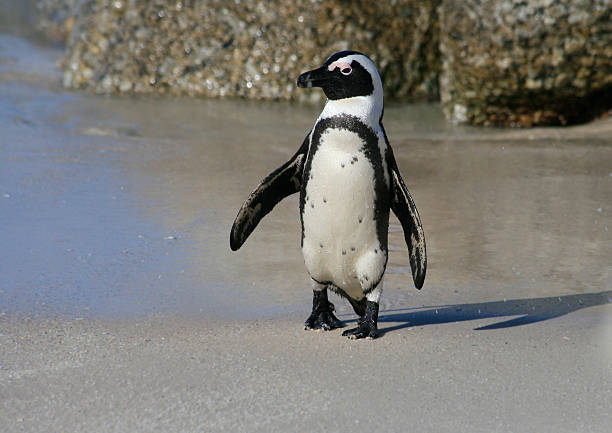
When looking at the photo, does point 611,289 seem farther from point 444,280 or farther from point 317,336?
point 317,336

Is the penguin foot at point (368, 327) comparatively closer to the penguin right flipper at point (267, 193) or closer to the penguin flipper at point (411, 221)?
the penguin flipper at point (411, 221)

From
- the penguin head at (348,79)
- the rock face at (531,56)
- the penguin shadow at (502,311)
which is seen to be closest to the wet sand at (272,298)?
the penguin shadow at (502,311)

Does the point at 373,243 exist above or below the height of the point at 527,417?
above

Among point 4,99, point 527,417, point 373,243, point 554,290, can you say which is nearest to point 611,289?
point 554,290

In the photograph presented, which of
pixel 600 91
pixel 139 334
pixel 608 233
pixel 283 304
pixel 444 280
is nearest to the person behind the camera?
pixel 139 334

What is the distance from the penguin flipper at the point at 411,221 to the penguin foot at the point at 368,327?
17 cm

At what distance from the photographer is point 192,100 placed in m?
8.27

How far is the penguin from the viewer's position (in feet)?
10.1

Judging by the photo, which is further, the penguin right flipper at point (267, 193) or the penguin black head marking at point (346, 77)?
the penguin right flipper at point (267, 193)

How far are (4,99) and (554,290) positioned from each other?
5.96 meters

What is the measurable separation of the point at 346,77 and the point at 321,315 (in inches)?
31.8

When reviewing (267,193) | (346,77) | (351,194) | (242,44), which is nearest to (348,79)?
(346,77)

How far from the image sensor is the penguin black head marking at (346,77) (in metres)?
3.07

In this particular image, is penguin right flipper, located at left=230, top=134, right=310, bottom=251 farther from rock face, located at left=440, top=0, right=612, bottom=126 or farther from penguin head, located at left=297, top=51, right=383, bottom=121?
rock face, located at left=440, top=0, right=612, bottom=126
